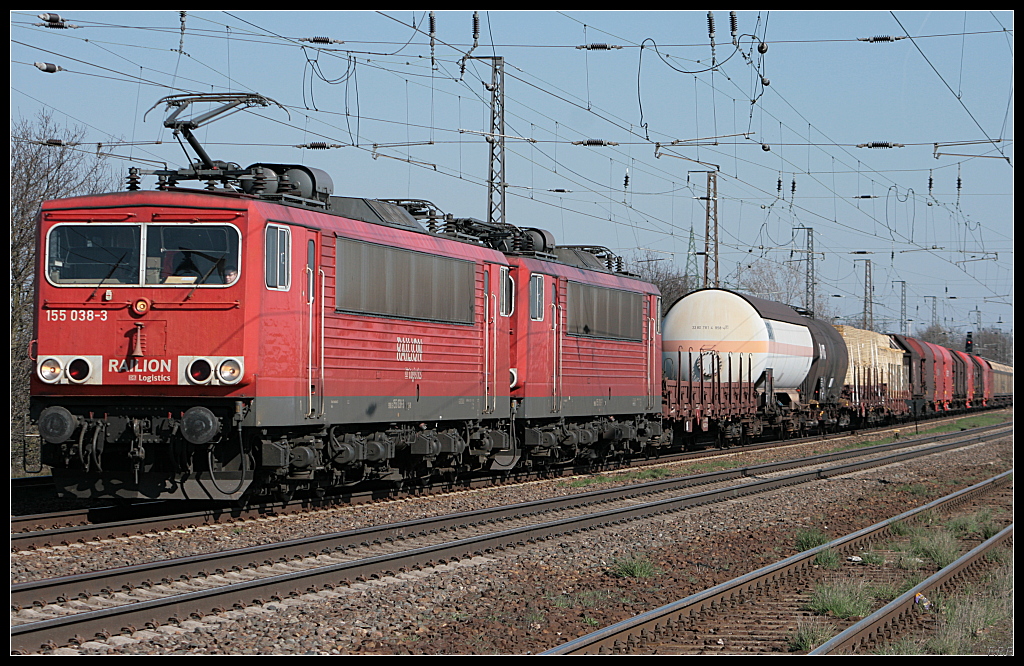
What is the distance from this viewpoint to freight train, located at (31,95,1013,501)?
492 inches

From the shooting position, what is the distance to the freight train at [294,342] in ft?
41.0

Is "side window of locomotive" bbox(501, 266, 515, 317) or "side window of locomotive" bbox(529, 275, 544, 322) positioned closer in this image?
"side window of locomotive" bbox(501, 266, 515, 317)

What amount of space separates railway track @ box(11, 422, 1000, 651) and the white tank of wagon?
45.7 ft

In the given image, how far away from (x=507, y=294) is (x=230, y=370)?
6935 millimetres

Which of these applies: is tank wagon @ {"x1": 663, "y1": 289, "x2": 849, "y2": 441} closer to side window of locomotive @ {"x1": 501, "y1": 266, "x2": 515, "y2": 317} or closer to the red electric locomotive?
side window of locomotive @ {"x1": 501, "y1": 266, "x2": 515, "y2": 317}

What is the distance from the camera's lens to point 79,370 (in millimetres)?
12531

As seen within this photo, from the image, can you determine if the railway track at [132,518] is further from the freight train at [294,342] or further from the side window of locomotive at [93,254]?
the side window of locomotive at [93,254]

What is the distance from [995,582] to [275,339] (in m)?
8.57

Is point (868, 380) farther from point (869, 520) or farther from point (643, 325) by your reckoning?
point (869, 520)

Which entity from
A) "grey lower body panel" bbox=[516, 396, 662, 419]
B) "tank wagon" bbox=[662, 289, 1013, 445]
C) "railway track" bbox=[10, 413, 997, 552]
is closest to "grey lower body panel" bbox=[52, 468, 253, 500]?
"railway track" bbox=[10, 413, 997, 552]

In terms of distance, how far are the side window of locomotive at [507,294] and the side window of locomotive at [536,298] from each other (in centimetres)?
41

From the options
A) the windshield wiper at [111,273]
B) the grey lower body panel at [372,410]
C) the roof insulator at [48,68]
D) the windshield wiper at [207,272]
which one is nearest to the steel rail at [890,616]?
the grey lower body panel at [372,410]

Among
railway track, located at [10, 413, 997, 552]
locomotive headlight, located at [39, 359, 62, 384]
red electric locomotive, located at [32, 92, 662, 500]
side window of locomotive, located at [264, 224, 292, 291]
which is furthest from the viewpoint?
side window of locomotive, located at [264, 224, 292, 291]

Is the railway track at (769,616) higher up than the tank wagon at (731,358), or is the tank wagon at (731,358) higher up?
the tank wagon at (731,358)
